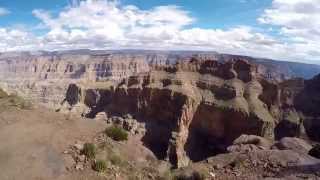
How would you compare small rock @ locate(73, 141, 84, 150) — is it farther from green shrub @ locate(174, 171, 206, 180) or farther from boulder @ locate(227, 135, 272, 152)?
boulder @ locate(227, 135, 272, 152)

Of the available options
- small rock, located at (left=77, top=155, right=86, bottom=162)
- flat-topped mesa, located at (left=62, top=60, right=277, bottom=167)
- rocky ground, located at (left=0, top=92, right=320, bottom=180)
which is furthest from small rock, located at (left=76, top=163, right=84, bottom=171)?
flat-topped mesa, located at (left=62, top=60, right=277, bottom=167)

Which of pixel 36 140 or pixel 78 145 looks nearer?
pixel 78 145

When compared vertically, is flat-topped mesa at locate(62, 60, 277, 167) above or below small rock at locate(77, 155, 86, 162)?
below

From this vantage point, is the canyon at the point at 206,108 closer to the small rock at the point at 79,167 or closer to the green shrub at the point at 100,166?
the green shrub at the point at 100,166

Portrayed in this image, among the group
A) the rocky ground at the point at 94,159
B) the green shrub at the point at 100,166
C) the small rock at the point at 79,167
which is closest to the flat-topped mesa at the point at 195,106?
the rocky ground at the point at 94,159


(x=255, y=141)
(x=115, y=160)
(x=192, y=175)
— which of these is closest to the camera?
(x=192, y=175)

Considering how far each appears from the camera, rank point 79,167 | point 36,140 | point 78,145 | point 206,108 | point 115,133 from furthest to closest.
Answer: point 206,108 < point 115,133 < point 36,140 < point 78,145 < point 79,167

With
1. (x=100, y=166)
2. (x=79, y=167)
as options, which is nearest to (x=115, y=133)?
(x=100, y=166)

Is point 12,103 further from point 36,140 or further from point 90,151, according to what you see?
point 90,151
